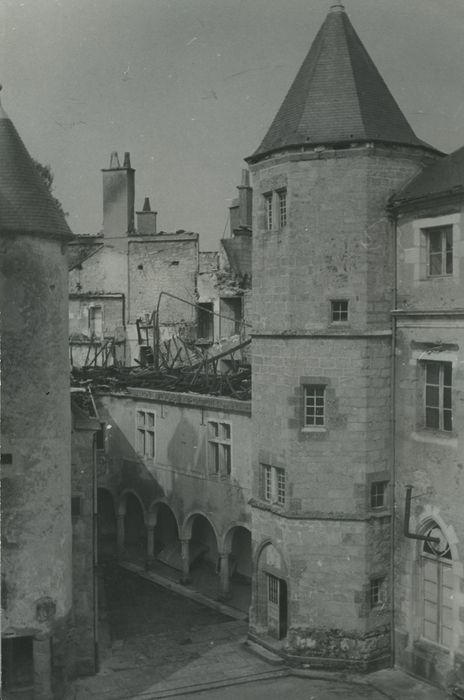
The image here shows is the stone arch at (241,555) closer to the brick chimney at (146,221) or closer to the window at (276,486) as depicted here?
the window at (276,486)

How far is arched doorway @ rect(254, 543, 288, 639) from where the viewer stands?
20797mm

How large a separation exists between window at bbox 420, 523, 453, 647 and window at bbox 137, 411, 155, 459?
1361cm

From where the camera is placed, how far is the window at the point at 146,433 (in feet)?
100

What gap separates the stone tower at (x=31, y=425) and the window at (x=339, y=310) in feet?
21.7

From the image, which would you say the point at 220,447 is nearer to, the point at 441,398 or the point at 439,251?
the point at 441,398

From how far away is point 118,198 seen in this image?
42.6 meters

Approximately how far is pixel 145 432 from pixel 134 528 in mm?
4933

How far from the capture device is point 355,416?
65.0 feet

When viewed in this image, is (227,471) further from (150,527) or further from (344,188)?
(344,188)

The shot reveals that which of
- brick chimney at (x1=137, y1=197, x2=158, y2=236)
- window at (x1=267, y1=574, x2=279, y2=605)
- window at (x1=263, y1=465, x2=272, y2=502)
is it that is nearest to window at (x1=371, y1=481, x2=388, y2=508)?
window at (x1=263, y1=465, x2=272, y2=502)

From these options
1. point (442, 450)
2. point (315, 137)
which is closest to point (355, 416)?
point (442, 450)

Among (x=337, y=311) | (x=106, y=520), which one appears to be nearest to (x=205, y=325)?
(x=106, y=520)

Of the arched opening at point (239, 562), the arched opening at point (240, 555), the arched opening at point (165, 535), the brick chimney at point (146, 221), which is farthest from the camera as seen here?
the brick chimney at point (146, 221)

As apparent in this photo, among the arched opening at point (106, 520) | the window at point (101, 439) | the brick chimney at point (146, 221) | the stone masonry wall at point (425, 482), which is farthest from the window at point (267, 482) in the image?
the brick chimney at point (146, 221)
